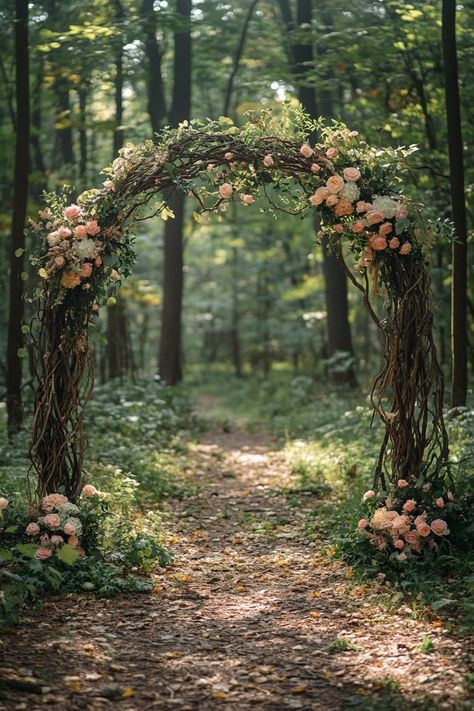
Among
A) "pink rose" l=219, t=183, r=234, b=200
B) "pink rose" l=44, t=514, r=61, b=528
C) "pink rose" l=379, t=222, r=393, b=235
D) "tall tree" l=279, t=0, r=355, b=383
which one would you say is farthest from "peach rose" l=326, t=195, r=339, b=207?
"tall tree" l=279, t=0, r=355, b=383

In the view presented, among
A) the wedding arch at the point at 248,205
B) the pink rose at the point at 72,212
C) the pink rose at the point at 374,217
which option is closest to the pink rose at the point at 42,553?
the wedding arch at the point at 248,205

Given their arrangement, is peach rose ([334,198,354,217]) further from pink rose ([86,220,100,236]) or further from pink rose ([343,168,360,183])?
pink rose ([86,220,100,236])

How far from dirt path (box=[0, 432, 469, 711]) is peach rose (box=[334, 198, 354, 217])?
2681 millimetres

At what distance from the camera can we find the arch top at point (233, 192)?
5.47m

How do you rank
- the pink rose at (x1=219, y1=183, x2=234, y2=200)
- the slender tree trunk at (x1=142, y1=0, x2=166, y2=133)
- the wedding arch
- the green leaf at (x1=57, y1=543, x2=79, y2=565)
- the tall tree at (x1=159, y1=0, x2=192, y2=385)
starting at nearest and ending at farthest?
1. the green leaf at (x1=57, y1=543, x2=79, y2=565)
2. the wedding arch
3. the pink rose at (x1=219, y1=183, x2=234, y2=200)
4. the tall tree at (x1=159, y1=0, x2=192, y2=385)
5. the slender tree trunk at (x1=142, y1=0, x2=166, y2=133)

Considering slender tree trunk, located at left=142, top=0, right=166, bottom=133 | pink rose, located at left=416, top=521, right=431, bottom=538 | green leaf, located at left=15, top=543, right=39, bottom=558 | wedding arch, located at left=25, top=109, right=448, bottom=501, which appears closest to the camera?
green leaf, located at left=15, top=543, right=39, bottom=558

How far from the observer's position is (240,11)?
50.2 feet

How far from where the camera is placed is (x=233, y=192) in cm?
580

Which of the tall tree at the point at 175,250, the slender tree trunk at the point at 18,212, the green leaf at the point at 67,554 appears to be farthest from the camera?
the tall tree at the point at 175,250

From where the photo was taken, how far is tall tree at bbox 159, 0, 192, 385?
13359mm

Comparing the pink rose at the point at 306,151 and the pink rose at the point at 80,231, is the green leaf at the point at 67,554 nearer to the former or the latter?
the pink rose at the point at 80,231

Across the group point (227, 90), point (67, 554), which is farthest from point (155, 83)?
point (67, 554)

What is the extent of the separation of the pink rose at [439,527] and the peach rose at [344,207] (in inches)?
90.6

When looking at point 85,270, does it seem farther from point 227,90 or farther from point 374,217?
point 227,90
